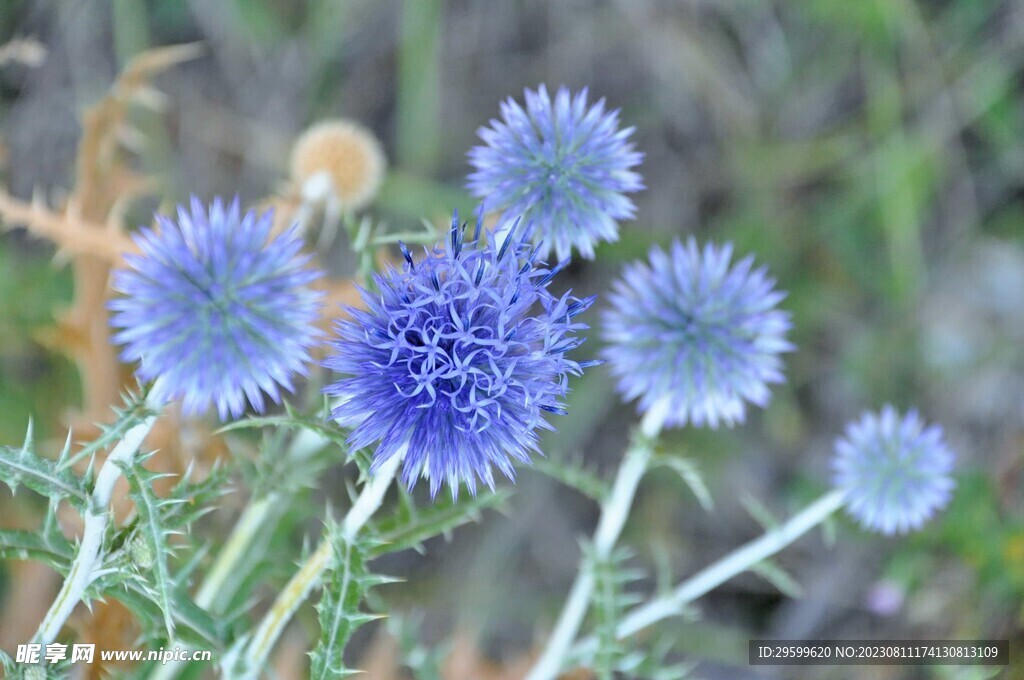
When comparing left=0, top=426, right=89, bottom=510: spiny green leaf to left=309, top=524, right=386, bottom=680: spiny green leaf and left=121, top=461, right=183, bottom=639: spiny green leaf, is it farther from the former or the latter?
left=309, top=524, right=386, bottom=680: spiny green leaf

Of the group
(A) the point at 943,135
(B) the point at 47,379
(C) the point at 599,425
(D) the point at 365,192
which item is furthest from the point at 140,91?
(A) the point at 943,135

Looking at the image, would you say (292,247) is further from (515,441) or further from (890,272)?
(890,272)

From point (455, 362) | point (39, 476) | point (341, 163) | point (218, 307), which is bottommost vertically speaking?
point (39, 476)

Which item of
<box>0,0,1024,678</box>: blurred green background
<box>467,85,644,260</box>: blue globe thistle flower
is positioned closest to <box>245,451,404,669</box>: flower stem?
<box>467,85,644,260</box>: blue globe thistle flower

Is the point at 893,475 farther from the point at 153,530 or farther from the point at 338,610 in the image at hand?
the point at 153,530

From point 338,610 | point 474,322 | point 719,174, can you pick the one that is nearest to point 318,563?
point 338,610

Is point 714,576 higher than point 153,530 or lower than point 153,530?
higher
